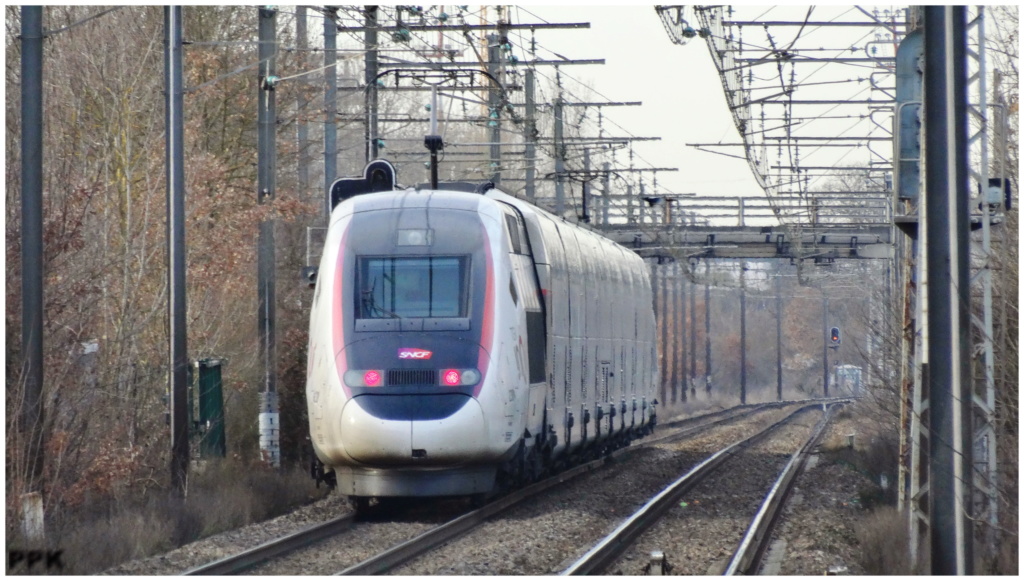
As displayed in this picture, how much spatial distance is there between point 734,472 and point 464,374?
34.9 feet

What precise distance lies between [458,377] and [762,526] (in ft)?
12.1

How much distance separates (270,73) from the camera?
20516mm

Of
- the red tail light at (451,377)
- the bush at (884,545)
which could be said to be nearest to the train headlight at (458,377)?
the red tail light at (451,377)

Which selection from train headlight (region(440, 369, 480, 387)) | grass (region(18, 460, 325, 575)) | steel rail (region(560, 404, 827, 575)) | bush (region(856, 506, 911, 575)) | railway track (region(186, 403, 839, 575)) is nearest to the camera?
railway track (region(186, 403, 839, 575))

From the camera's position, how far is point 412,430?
14344 mm

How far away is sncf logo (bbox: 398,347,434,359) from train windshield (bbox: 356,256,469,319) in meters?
0.42

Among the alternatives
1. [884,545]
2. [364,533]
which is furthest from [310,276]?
[884,545]

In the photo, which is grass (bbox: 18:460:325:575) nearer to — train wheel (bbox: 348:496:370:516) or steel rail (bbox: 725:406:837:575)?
train wheel (bbox: 348:496:370:516)

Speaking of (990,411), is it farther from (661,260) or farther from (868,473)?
(661,260)

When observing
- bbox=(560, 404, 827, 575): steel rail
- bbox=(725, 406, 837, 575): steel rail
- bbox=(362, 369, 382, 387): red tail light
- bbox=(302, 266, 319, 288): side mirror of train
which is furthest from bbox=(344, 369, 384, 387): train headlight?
bbox=(725, 406, 837, 575): steel rail

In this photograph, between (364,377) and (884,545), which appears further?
(364,377)

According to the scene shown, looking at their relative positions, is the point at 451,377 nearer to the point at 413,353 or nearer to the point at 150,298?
the point at 413,353

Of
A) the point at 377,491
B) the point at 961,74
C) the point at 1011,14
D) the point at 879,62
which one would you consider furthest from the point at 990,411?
the point at 879,62

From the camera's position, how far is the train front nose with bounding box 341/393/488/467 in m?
14.4
